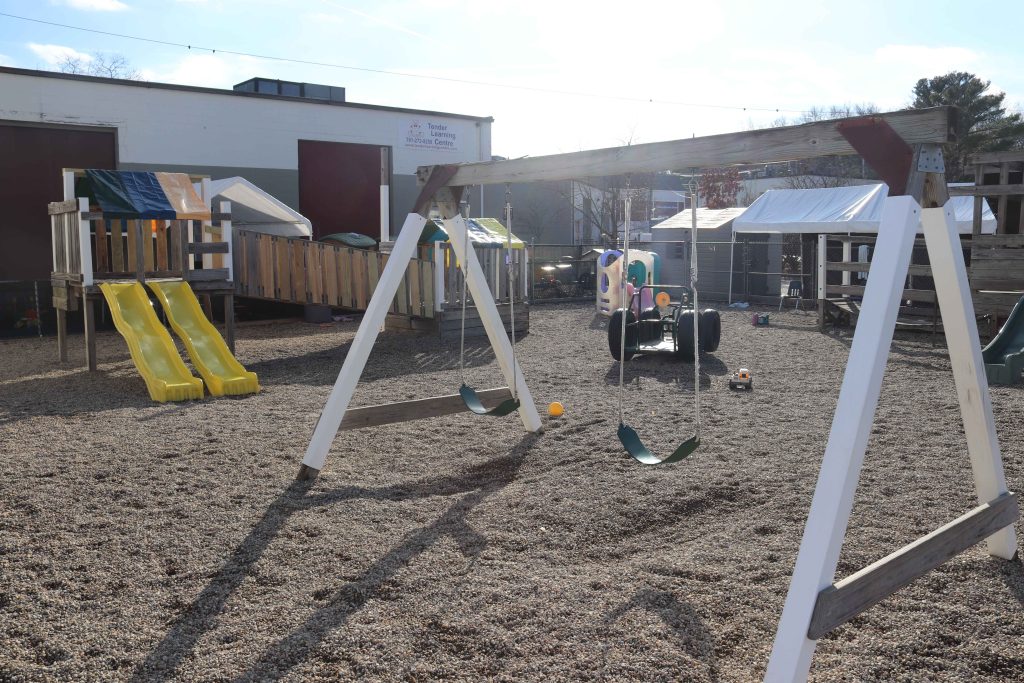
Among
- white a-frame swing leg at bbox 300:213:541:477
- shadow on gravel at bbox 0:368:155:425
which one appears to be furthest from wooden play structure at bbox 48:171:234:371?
white a-frame swing leg at bbox 300:213:541:477

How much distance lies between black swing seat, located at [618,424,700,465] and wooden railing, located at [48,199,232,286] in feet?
26.6

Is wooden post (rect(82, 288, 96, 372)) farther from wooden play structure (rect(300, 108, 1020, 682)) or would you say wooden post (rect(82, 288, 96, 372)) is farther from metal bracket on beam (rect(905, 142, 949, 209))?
metal bracket on beam (rect(905, 142, 949, 209))

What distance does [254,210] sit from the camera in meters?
16.6

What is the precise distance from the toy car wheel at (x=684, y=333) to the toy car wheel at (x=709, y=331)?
2.10 feet

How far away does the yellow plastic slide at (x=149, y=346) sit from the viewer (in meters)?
9.06

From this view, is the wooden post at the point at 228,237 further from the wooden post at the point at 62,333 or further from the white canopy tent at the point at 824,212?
the white canopy tent at the point at 824,212

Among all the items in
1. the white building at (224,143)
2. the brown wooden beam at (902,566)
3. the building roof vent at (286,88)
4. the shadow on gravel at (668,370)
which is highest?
the building roof vent at (286,88)

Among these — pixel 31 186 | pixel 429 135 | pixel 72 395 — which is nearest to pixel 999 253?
pixel 72 395

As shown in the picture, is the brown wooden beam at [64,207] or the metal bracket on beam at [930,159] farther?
the brown wooden beam at [64,207]

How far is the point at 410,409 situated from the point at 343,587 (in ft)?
8.76

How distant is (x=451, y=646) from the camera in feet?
11.4

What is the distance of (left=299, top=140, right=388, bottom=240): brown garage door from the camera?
1989cm

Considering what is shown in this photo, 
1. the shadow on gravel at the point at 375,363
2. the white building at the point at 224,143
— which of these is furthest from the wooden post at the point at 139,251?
the white building at the point at 224,143

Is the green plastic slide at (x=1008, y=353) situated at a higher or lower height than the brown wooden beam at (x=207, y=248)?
lower
